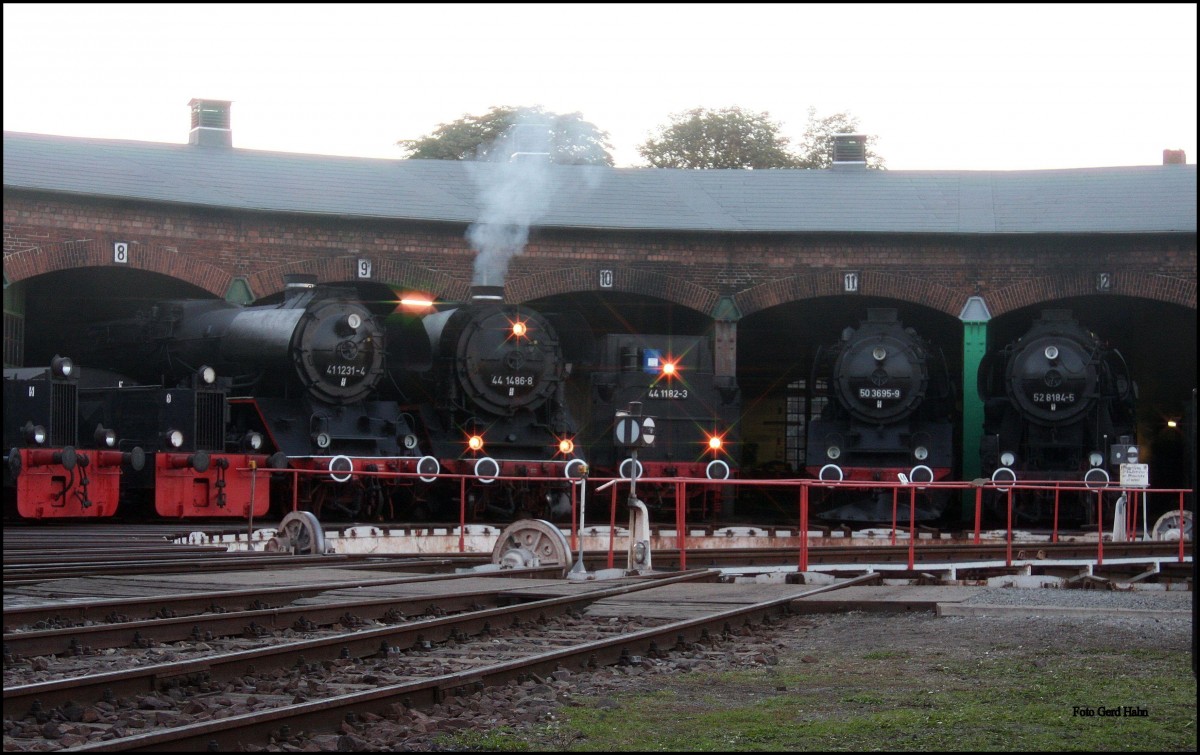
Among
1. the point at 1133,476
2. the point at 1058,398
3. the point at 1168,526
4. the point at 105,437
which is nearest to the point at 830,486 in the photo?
the point at 1133,476

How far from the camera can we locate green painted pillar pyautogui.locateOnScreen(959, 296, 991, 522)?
27.4 m

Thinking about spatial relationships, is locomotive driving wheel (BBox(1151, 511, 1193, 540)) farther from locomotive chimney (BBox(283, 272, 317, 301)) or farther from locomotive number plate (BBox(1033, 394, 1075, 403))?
locomotive chimney (BBox(283, 272, 317, 301))

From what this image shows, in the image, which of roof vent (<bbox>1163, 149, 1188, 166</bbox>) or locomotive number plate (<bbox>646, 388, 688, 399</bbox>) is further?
roof vent (<bbox>1163, 149, 1188, 166</bbox>)

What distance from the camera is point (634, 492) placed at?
43.2 ft

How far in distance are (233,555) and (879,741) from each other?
9.08 metres

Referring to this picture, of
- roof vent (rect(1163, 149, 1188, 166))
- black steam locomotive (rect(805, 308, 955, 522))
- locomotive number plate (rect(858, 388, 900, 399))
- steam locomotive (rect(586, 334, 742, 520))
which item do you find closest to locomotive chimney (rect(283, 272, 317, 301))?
steam locomotive (rect(586, 334, 742, 520))

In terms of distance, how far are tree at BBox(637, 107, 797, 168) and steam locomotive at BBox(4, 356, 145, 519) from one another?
35797 millimetres

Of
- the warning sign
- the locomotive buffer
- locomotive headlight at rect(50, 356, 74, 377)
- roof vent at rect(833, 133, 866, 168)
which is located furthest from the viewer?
roof vent at rect(833, 133, 866, 168)

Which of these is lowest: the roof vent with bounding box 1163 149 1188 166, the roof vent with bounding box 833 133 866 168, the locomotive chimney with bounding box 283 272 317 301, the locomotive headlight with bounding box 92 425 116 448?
the locomotive headlight with bounding box 92 425 116 448

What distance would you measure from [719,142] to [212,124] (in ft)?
80.6

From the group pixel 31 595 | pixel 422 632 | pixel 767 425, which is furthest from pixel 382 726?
pixel 767 425

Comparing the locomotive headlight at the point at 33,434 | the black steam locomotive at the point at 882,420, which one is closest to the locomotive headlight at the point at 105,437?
the locomotive headlight at the point at 33,434

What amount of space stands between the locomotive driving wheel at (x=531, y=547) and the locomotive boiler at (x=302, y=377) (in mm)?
6362

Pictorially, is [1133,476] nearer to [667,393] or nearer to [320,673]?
[667,393]
